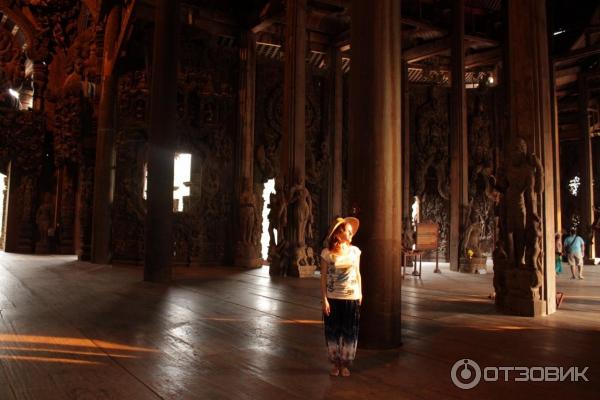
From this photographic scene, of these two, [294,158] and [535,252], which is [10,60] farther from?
[535,252]

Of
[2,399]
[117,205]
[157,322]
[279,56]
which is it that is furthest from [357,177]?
[279,56]

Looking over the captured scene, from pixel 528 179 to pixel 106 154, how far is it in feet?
46.2

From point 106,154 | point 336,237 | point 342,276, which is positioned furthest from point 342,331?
point 106,154

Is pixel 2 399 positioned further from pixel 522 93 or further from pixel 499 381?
pixel 522 93

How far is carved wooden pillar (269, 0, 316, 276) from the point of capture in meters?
14.0

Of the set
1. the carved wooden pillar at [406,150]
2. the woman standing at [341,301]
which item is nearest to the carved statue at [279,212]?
→ the carved wooden pillar at [406,150]

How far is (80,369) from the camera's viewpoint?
4.40m

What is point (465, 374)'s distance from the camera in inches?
175

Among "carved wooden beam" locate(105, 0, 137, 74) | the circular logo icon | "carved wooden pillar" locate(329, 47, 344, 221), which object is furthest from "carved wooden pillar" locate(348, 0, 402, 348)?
"carved wooden pillar" locate(329, 47, 344, 221)

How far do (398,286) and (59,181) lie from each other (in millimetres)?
20156

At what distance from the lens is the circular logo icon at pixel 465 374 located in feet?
13.8

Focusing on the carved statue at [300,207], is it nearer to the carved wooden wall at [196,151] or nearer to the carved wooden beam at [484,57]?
the carved wooden wall at [196,151]

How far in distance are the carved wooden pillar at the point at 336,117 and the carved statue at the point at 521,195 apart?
12631mm

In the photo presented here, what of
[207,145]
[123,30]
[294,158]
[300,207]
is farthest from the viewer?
[207,145]
